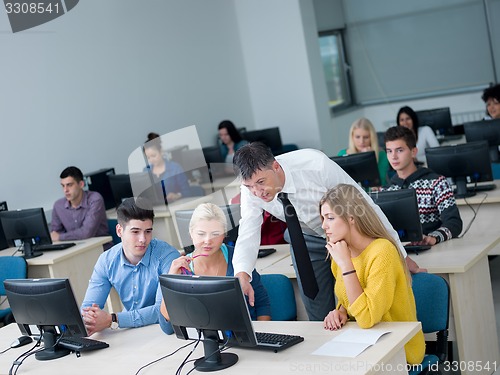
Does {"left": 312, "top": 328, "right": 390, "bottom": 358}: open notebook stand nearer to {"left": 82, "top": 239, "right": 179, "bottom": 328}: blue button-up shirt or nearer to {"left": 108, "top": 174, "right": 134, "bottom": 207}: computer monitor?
{"left": 82, "top": 239, "right": 179, "bottom": 328}: blue button-up shirt

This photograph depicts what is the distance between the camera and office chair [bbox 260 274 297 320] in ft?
12.4

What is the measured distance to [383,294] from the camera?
9.67ft

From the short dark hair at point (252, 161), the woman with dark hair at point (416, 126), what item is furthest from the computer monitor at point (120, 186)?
the short dark hair at point (252, 161)

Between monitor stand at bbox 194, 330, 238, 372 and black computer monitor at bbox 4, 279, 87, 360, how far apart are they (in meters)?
0.64

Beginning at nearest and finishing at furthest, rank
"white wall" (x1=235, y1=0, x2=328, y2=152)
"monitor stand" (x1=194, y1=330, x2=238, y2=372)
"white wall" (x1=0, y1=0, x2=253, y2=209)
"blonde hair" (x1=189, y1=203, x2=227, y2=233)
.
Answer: "monitor stand" (x1=194, y1=330, x2=238, y2=372)
"blonde hair" (x1=189, y1=203, x2=227, y2=233)
"white wall" (x1=0, y1=0, x2=253, y2=209)
"white wall" (x1=235, y1=0, x2=328, y2=152)

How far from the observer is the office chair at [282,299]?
12.4ft

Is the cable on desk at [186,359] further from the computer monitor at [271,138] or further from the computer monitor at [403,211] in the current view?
the computer monitor at [271,138]

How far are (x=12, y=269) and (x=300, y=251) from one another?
271 cm

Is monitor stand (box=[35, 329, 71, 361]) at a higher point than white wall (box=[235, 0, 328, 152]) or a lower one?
lower

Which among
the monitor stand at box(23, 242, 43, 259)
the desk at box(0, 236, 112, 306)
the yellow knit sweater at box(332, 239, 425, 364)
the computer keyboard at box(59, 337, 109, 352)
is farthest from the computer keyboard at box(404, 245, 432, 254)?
the monitor stand at box(23, 242, 43, 259)

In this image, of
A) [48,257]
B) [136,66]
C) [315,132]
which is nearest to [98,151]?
[136,66]

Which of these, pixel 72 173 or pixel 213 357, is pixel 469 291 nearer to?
pixel 213 357

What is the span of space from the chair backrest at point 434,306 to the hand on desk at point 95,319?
139 centimetres

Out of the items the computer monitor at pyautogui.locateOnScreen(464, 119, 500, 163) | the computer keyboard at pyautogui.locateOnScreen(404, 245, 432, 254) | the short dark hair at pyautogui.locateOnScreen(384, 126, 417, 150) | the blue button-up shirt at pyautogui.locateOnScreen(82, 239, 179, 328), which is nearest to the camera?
the blue button-up shirt at pyautogui.locateOnScreen(82, 239, 179, 328)
